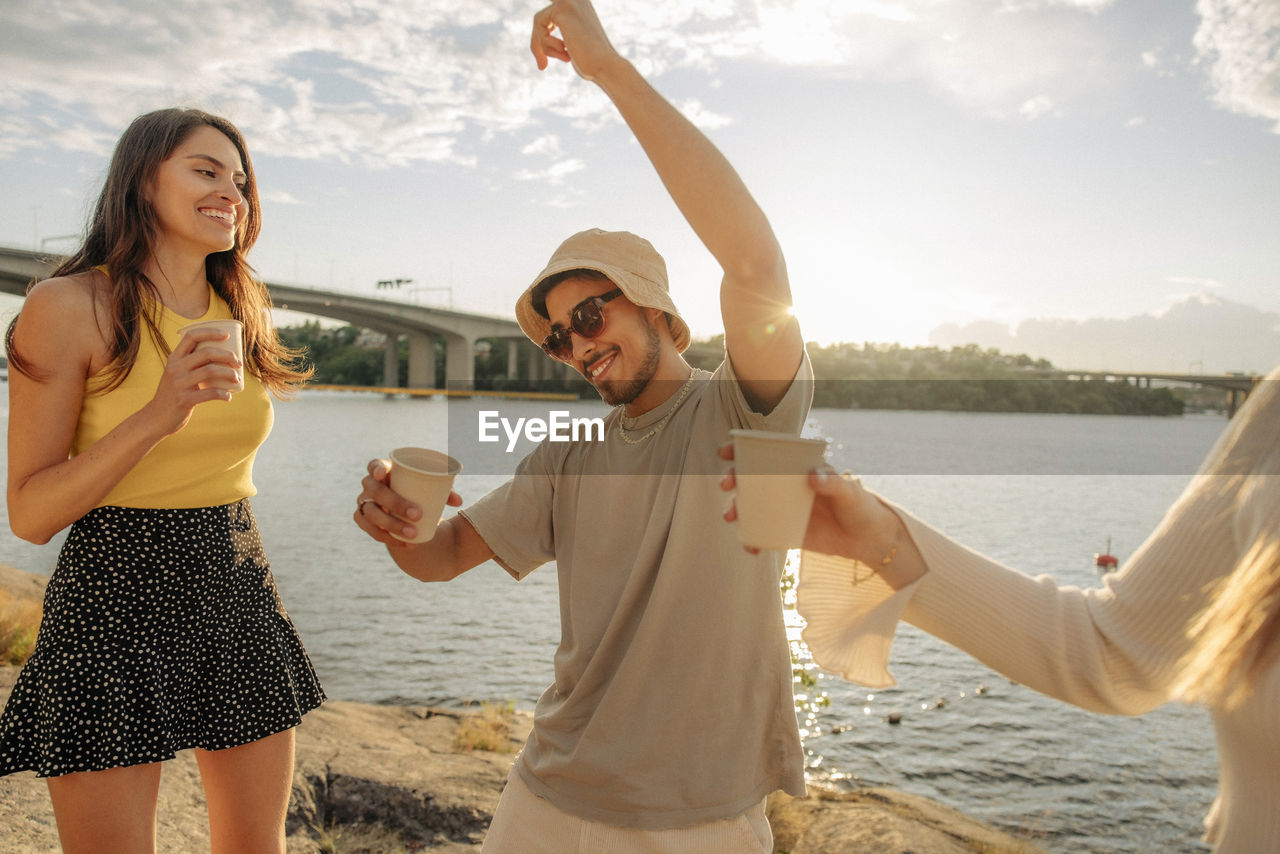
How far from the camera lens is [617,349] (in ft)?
7.35

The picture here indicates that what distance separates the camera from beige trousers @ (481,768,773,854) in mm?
1933

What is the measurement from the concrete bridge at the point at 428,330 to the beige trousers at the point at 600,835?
3400 cm

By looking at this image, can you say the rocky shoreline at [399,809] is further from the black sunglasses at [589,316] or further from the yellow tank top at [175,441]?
the black sunglasses at [589,316]

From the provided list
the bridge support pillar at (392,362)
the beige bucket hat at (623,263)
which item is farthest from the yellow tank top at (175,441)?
the bridge support pillar at (392,362)

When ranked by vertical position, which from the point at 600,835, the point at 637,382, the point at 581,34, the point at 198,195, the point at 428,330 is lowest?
the point at 600,835

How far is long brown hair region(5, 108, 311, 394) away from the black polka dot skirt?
0.45 meters

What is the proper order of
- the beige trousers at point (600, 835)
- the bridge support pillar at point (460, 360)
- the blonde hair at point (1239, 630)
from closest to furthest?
the blonde hair at point (1239, 630) → the beige trousers at point (600, 835) → the bridge support pillar at point (460, 360)

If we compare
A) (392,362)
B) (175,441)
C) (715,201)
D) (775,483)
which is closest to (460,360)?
(392,362)

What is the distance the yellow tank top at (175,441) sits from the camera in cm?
218

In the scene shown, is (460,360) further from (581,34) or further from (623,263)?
(581,34)

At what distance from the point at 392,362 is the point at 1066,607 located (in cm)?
5524

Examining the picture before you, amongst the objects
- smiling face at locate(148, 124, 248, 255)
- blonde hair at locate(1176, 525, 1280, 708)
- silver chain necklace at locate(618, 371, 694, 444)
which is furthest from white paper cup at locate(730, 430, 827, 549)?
smiling face at locate(148, 124, 248, 255)

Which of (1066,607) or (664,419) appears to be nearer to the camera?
(1066,607)

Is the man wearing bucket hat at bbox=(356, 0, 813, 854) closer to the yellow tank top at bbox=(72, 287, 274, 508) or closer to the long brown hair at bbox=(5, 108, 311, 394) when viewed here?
the yellow tank top at bbox=(72, 287, 274, 508)
